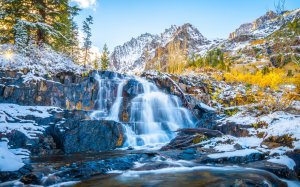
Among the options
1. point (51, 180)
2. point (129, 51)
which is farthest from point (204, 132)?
point (129, 51)

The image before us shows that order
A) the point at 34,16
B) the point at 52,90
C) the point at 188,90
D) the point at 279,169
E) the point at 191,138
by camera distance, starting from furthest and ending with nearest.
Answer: the point at 188,90 < the point at 34,16 < the point at 52,90 < the point at 191,138 < the point at 279,169

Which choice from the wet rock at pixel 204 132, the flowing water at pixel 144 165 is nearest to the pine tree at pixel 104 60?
the flowing water at pixel 144 165

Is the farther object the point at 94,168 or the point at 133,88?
the point at 133,88

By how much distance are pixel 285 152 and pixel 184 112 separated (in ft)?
32.9

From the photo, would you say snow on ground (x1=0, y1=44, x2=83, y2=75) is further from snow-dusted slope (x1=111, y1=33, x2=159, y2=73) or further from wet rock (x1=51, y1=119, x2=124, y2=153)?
snow-dusted slope (x1=111, y1=33, x2=159, y2=73)

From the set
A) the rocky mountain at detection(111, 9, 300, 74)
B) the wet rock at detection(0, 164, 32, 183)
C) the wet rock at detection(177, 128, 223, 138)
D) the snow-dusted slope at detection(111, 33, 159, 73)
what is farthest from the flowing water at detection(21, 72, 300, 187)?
the snow-dusted slope at detection(111, 33, 159, 73)

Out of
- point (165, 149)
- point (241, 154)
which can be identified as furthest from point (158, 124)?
point (241, 154)

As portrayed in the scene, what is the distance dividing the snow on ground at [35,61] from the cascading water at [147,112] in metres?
2.73

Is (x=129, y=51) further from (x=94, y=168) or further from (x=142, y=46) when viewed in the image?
(x=94, y=168)

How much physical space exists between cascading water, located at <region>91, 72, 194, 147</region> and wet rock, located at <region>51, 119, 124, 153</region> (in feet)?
3.81

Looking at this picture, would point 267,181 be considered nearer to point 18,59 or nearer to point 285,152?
point 285,152

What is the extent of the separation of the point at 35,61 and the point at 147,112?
803 centimetres

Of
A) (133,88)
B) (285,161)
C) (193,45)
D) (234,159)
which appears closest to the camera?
(285,161)

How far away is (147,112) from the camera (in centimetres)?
1628
